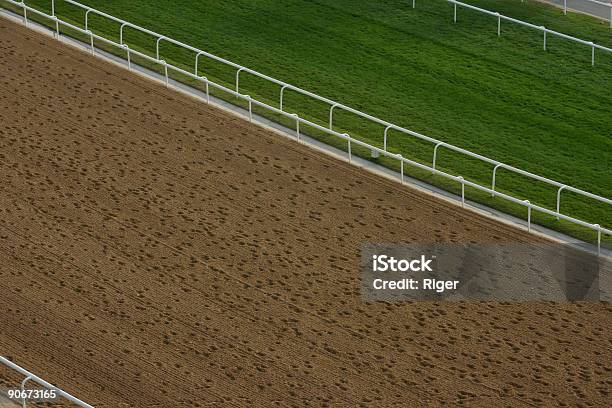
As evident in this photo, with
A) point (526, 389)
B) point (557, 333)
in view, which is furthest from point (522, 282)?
point (526, 389)

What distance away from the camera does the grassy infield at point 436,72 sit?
957 inches

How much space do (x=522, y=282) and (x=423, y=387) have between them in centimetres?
292

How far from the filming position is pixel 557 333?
19594mm

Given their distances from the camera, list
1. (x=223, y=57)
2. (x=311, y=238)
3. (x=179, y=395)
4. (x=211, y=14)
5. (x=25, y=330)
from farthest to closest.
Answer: (x=211, y=14), (x=223, y=57), (x=311, y=238), (x=25, y=330), (x=179, y=395)

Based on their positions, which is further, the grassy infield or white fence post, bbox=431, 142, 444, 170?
the grassy infield

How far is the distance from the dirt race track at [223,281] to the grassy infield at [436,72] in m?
1.53

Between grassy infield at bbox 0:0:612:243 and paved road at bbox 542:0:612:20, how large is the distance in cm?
42

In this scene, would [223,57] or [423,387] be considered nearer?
[423,387]

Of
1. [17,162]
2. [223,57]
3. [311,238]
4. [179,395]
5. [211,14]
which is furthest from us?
[211,14]

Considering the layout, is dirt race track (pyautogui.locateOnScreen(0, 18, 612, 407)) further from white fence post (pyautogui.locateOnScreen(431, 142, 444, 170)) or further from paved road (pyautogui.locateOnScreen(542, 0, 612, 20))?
paved road (pyautogui.locateOnScreen(542, 0, 612, 20))

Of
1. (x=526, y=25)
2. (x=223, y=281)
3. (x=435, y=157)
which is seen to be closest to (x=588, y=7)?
(x=526, y=25)

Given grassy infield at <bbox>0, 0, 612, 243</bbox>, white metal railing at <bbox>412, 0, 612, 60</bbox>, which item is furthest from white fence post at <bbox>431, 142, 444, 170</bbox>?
white metal railing at <bbox>412, 0, 612, 60</bbox>

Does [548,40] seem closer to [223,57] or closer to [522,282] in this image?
[223,57]

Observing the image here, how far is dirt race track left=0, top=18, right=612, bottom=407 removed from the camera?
18.6m
